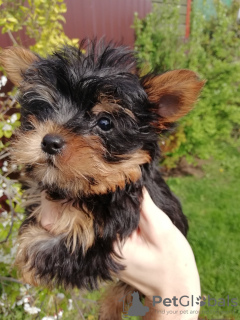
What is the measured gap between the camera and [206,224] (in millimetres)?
4727

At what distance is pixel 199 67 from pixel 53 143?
4.66 m

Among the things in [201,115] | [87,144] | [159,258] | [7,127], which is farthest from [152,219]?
[201,115]

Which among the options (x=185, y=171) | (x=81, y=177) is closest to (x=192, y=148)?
(x=185, y=171)

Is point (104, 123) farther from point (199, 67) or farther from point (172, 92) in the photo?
point (199, 67)

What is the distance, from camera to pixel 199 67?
5.56 meters

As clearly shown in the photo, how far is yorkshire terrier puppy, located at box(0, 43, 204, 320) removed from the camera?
1678mm

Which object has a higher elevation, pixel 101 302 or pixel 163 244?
pixel 163 244

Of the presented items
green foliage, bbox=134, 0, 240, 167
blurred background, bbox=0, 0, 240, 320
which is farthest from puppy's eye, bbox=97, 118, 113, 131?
green foliage, bbox=134, 0, 240, 167

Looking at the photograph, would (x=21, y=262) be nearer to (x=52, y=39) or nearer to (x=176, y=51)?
(x=52, y=39)

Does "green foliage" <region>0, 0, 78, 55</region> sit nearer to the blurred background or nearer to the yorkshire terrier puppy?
the blurred background

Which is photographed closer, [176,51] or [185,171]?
[176,51]

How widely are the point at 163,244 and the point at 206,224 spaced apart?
2.84m

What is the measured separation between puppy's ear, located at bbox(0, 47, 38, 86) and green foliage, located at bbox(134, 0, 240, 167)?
3.56 meters

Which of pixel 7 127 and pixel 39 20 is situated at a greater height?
pixel 39 20
